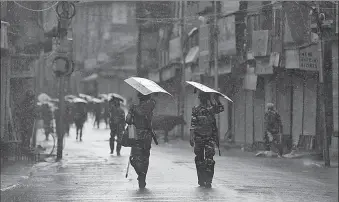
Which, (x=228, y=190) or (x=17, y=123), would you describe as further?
(x=17, y=123)

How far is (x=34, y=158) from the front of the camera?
67.4 ft

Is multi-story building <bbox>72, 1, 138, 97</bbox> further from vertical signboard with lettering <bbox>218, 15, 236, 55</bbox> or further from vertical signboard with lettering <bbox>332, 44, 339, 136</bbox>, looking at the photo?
vertical signboard with lettering <bbox>332, 44, 339, 136</bbox>

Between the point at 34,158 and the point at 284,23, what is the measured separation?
11.5m

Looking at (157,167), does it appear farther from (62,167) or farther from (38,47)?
(38,47)

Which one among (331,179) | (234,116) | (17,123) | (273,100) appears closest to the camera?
(331,179)

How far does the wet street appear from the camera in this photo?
11.4m

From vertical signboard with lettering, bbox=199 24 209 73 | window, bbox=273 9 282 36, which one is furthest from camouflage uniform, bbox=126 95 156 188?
vertical signboard with lettering, bbox=199 24 209 73

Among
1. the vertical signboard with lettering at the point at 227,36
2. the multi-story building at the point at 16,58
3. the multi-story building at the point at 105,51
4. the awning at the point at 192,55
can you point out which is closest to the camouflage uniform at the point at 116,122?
the multi-story building at the point at 16,58

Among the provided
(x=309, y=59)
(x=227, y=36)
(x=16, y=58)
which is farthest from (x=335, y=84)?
(x=16, y=58)

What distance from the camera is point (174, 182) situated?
13609 millimetres

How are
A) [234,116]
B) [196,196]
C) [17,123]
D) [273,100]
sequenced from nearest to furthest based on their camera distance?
[196,196], [17,123], [273,100], [234,116]

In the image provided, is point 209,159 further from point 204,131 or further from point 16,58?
point 16,58

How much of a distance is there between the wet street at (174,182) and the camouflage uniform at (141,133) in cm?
45

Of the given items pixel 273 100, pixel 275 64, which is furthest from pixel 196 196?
pixel 273 100
